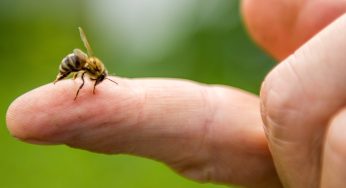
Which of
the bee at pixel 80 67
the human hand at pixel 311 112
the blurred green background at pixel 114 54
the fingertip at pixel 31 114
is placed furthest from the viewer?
the blurred green background at pixel 114 54

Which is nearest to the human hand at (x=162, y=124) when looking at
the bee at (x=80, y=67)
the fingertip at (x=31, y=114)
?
the fingertip at (x=31, y=114)

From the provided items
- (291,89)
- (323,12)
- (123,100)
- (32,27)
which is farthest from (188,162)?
(32,27)

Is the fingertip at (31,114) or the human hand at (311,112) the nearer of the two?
the human hand at (311,112)

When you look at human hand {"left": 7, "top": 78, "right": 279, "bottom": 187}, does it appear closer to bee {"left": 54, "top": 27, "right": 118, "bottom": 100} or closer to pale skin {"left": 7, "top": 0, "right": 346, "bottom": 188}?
pale skin {"left": 7, "top": 0, "right": 346, "bottom": 188}

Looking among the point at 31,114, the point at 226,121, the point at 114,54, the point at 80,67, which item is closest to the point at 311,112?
the point at 226,121

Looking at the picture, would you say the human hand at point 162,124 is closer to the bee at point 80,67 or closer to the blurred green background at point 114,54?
the bee at point 80,67

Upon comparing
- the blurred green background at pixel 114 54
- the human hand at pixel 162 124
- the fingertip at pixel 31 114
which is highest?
the fingertip at pixel 31 114
